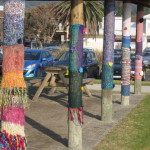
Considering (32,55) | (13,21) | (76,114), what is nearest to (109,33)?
(76,114)

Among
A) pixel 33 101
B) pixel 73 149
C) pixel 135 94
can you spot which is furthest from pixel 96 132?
pixel 135 94

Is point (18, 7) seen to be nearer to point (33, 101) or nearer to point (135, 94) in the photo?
point (33, 101)

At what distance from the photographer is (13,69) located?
5445 mm

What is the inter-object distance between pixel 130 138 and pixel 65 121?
6.41 ft

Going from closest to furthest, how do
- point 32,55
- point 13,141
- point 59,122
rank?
point 13,141 < point 59,122 < point 32,55

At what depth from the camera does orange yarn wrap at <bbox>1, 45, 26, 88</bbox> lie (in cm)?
545

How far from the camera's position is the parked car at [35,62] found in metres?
19.8

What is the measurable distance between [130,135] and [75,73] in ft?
6.57

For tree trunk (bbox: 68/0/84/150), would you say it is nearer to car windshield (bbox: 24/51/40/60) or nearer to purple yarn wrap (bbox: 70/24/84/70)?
purple yarn wrap (bbox: 70/24/84/70)

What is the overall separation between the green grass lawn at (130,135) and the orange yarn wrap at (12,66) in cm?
217

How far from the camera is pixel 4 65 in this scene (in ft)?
18.0

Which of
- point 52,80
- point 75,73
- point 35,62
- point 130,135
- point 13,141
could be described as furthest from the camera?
point 35,62

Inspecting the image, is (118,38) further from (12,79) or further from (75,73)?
Result: (12,79)

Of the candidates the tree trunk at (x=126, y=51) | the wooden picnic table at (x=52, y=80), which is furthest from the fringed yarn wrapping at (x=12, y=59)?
the wooden picnic table at (x=52, y=80)
